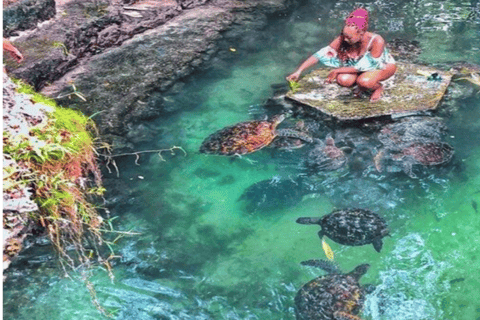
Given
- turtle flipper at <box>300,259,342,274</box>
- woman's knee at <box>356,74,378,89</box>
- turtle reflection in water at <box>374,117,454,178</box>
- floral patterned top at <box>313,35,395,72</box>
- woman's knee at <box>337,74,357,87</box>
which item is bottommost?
turtle flipper at <box>300,259,342,274</box>

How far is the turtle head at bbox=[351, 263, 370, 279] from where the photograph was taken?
→ 4238 millimetres

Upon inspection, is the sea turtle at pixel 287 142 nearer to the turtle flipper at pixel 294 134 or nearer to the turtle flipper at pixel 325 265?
the turtle flipper at pixel 294 134

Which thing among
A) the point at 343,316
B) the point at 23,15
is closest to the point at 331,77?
the point at 343,316

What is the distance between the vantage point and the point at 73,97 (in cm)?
651

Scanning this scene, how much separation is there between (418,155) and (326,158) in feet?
2.98

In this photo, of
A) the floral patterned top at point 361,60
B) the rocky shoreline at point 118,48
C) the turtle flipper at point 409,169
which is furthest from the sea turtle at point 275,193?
the floral patterned top at point 361,60

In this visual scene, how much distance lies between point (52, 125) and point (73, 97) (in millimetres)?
1791

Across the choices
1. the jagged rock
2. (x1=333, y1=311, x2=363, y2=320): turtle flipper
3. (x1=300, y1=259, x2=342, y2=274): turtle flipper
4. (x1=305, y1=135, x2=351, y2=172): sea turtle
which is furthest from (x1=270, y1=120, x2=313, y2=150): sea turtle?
the jagged rock

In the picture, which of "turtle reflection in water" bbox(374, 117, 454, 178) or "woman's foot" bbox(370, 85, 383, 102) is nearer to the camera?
"turtle reflection in water" bbox(374, 117, 454, 178)

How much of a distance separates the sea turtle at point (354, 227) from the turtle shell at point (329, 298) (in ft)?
1.44

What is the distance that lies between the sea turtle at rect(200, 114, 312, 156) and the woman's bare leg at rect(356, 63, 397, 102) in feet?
3.31

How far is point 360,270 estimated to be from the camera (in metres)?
4.28

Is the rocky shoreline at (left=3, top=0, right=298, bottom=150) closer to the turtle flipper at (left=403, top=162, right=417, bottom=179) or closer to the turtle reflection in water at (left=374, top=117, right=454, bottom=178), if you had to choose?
the turtle reflection in water at (left=374, top=117, right=454, bottom=178)

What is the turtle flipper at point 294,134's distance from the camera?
18.9 feet
